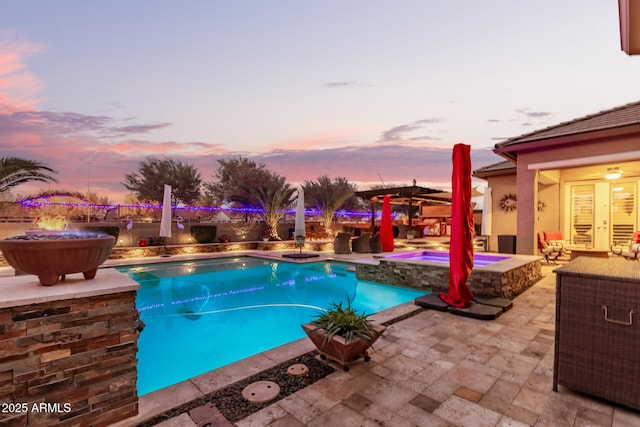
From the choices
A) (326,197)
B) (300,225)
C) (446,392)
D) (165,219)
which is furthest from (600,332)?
(326,197)

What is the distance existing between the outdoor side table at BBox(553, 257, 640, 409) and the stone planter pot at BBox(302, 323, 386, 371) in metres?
1.59

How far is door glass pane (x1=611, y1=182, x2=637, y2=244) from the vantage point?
33.1 ft

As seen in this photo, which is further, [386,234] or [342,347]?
[386,234]

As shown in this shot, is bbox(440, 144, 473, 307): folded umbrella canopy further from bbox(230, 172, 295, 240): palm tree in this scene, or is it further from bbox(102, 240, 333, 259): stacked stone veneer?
bbox(230, 172, 295, 240): palm tree

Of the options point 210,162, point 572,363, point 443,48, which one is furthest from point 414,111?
point 210,162

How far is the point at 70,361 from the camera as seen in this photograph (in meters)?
1.96

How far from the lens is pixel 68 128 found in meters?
18.6

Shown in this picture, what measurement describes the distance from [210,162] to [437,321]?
27318 mm

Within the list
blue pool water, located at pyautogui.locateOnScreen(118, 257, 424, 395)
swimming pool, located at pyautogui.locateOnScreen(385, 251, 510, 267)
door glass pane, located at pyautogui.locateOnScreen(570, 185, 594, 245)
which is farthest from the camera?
door glass pane, located at pyautogui.locateOnScreen(570, 185, 594, 245)

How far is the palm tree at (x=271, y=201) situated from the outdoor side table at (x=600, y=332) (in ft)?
50.7

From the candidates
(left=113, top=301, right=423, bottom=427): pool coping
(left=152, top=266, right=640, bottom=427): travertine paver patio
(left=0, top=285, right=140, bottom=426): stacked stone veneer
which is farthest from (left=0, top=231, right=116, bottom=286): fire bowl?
(left=152, top=266, right=640, bottom=427): travertine paver patio

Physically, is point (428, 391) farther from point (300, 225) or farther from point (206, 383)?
point (300, 225)

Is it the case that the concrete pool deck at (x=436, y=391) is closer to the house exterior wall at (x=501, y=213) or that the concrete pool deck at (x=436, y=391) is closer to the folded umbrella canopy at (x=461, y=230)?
the folded umbrella canopy at (x=461, y=230)

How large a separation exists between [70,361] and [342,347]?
2.08 m
